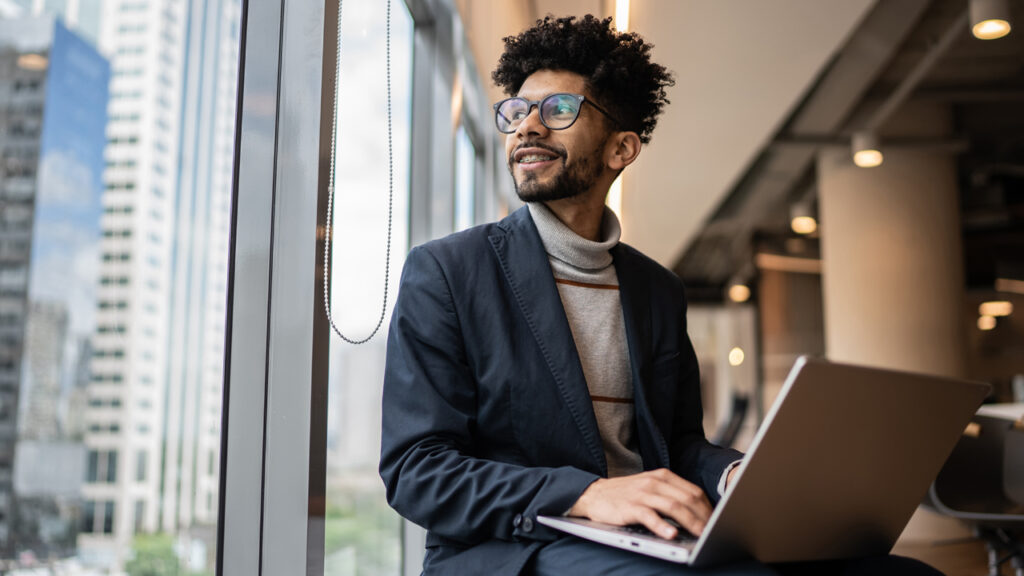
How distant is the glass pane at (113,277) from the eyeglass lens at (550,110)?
1.69 feet

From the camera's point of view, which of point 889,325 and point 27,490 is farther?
point 889,325

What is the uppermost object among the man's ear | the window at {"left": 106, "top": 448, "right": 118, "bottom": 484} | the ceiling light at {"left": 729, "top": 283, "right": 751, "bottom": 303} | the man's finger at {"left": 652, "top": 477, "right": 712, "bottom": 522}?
the ceiling light at {"left": 729, "top": 283, "right": 751, "bottom": 303}

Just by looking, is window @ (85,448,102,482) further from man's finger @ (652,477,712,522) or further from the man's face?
the man's face

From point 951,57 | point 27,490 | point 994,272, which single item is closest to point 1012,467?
point 27,490

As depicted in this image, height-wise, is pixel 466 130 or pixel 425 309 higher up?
pixel 466 130

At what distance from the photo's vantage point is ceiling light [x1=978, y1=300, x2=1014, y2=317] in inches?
554

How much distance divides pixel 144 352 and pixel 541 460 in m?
0.63

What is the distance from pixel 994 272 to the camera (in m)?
13.4

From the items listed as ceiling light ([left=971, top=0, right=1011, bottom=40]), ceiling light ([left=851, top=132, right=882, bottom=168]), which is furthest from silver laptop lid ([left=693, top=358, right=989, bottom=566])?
ceiling light ([left=851, top=132, right=882, bottom=168])

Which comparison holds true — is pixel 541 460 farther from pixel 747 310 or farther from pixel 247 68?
pixel 747 310

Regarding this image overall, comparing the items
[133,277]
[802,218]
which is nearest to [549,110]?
[133,277]

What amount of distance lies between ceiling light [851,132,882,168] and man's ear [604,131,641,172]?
7.04 metres

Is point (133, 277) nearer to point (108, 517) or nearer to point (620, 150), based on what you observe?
point (108, 517)

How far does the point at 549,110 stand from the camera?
1.69m
